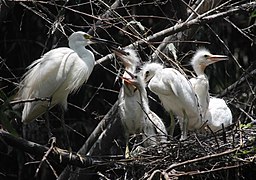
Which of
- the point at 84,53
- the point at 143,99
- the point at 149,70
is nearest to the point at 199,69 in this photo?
the point at 149,70

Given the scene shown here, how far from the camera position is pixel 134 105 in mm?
5480

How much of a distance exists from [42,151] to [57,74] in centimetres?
86

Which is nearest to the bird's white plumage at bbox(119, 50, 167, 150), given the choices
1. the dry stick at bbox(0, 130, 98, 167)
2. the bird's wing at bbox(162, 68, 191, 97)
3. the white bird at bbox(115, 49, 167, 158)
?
the white bird at bbox(115, 49, 167, 158)

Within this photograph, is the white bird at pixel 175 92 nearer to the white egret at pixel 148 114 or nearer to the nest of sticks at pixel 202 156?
the white egret at pixel 148 114

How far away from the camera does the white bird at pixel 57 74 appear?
546 centimetres

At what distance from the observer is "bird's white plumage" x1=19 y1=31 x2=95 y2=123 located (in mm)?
5465

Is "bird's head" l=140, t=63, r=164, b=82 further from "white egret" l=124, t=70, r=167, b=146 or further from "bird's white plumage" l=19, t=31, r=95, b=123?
"bird's white plumage" l=19, t=31, r=95, b=123

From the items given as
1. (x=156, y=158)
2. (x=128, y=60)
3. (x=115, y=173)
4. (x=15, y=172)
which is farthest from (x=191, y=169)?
(x=15, y=172)

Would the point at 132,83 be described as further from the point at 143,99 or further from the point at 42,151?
the point at 42,151

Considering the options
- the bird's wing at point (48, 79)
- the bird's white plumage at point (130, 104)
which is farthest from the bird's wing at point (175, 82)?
the bird's wing at point (48, 79)

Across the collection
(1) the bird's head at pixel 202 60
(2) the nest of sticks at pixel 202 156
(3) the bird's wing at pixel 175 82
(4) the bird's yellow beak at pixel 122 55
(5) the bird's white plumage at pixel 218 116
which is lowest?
(2) the nest of sticks at pixel 202 156

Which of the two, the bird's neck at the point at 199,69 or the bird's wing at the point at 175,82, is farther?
the bird's neck at the point at 199,69

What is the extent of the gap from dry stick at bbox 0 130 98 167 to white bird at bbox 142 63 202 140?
65cm

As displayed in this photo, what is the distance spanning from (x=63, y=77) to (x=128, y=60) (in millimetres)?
428
